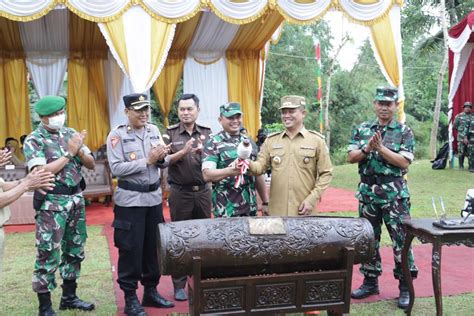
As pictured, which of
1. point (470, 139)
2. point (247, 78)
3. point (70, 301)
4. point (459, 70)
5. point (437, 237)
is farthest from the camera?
point (459, 70)

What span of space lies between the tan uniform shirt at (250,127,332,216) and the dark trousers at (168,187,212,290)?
2.44 feet

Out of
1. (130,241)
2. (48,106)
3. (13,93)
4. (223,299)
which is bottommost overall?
(223,299)

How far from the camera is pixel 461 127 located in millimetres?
11852

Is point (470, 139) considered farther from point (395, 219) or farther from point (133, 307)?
point (133, 307)

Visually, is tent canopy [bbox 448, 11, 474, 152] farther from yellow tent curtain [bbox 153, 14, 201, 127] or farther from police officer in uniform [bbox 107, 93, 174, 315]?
police officer in uniform [bbox 107, 93, 174, 315]

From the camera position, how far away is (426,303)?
3768mm

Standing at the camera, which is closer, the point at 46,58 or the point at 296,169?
the point at 296,169

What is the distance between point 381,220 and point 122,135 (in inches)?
83.1

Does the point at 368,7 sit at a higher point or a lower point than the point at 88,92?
higher

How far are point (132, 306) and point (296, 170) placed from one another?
1.53m

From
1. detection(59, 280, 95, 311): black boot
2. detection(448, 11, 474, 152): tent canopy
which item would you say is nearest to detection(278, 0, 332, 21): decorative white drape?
detection(59, 280, 95, 311): black boot

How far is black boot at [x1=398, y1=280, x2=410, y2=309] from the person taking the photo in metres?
3.68

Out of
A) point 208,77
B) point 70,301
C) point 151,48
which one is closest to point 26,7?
point 151,48

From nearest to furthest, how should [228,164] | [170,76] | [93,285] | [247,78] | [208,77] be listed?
1. [228,164]
2. [93,285]
3. [170,76]
4. [208,77]
5. [247,78]
